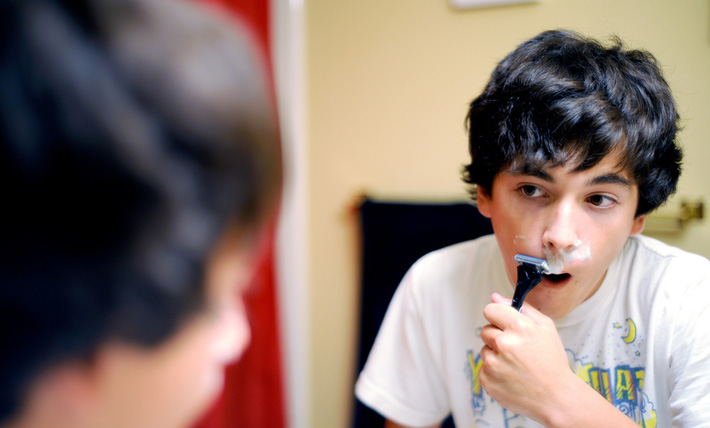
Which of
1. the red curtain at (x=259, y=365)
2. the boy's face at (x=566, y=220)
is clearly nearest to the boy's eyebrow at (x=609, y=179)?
the boy's face at (x=566, y=220)

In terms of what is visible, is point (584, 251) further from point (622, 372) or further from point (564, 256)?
point (622, 372)

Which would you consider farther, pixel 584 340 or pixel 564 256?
pixel 584 340

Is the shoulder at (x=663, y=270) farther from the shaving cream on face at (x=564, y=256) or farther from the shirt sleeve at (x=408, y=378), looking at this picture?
the shirt sleeve at (x=408, y=378)

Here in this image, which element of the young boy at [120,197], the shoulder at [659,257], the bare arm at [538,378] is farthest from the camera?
the shoulder at [659,257]

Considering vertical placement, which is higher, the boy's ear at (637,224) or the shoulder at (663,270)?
the boy's ear at (637,224)

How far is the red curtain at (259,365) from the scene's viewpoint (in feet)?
2.35

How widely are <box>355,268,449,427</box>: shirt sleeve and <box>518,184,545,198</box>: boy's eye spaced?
0.26 m

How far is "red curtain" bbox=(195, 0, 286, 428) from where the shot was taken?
72 centimetres

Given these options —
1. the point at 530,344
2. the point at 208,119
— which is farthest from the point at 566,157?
the point at 208,119

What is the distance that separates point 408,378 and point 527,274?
0.31 m

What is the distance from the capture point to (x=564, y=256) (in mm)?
500

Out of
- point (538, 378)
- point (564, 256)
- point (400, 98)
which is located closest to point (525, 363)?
point (538, 378)

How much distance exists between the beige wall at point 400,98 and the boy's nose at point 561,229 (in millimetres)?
310

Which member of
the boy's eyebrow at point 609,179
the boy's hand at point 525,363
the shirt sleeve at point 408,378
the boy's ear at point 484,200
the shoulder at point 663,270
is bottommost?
the shirt sleeve at point 408,378
